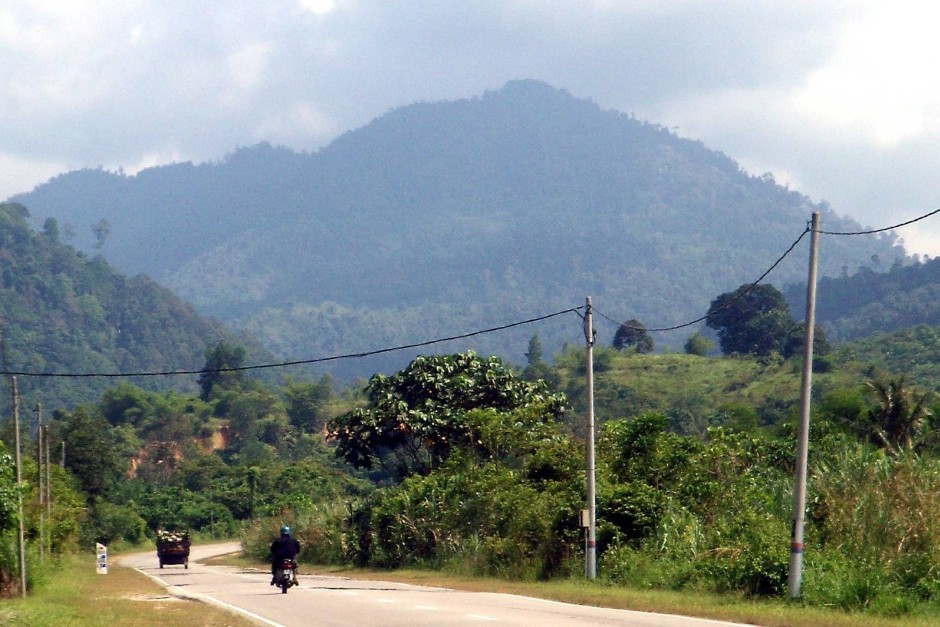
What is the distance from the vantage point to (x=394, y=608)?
898 inches

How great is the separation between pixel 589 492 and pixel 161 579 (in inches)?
722

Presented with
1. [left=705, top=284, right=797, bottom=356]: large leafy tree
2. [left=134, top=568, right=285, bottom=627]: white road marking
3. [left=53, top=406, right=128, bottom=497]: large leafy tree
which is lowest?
[left=53, top=406, right=128, bottom=497]: large leafy tree

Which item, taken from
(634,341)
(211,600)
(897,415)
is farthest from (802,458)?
(634,341)

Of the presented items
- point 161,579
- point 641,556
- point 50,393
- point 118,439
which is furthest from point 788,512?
point 50,393

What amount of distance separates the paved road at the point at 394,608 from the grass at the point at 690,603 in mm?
Result: 717

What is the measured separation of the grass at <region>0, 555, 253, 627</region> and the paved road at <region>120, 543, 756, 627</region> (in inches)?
26.3

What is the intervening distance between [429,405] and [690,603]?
26711mm

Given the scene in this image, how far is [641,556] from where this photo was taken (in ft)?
97.6

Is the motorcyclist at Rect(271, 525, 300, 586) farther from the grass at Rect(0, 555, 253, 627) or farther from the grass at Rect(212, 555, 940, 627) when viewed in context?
the grass at Rect(212, 555, 940, 627)

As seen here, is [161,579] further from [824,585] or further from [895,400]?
[895,400]

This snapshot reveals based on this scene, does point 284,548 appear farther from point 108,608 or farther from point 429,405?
point 429,405

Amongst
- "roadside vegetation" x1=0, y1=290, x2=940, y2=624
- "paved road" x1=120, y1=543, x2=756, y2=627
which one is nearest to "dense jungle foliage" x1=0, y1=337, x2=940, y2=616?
"roadside vegetation" x1=0, y1=290, x2=940, y2=624

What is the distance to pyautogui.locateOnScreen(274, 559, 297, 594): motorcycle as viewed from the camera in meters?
28.9

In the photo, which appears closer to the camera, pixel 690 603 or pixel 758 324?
pixel 690 603
